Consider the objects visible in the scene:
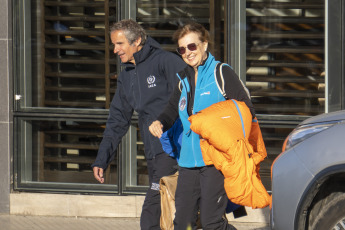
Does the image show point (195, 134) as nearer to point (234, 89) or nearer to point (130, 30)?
point (234, 89)

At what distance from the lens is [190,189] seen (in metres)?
5.45

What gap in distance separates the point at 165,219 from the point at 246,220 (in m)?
2.48

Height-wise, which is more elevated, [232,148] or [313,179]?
[232,148]

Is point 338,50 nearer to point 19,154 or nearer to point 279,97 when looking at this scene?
point 279,97

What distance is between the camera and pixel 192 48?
544 centimetres

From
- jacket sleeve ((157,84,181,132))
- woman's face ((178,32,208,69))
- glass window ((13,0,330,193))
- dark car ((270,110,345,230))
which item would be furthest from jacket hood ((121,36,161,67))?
glass window ((13,0,330,193))

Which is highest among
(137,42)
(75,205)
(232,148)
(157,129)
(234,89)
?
(137,42)

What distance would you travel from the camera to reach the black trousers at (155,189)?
19.8 feet

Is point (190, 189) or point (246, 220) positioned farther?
point (246, 220)

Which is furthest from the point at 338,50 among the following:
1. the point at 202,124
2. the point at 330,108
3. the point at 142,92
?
the point at 202,124

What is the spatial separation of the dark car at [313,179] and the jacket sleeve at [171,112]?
853 millimetres

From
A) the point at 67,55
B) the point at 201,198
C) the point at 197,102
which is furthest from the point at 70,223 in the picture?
the point at 197,102

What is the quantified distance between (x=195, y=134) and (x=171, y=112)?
1.02ft

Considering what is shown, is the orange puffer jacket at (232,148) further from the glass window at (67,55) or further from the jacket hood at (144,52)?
the glass window at (67,55)
